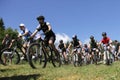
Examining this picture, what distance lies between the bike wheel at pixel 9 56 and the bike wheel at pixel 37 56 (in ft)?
8.18

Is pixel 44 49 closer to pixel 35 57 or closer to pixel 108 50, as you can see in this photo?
pixel 35 57

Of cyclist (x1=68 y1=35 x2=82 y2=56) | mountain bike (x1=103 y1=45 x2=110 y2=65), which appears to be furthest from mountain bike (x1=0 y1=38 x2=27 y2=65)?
mountain bike (x1=103 y1=45 x2=110 y2=65)

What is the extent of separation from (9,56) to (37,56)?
3.02 metres

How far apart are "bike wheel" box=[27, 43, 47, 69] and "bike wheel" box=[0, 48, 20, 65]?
2492 mm

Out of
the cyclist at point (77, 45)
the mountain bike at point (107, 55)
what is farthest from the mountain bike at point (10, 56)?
the mountain bike at point (107, 55)

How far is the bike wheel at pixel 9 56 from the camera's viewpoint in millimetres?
17906

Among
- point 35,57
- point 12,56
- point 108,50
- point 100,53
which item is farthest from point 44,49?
point 100,53

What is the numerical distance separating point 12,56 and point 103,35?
494 centimetres

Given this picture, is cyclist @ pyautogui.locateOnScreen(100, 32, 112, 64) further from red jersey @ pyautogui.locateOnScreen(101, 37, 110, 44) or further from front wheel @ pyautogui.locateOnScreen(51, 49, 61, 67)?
front wheel @ pyautogui.locateOnScreen(51, 49, 61, 67)

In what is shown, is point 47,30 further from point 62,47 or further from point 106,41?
point 62,47

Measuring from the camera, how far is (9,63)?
61.5 ft

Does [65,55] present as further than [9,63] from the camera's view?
Yes

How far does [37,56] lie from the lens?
1577cm

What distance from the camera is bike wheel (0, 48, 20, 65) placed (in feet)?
58.7
